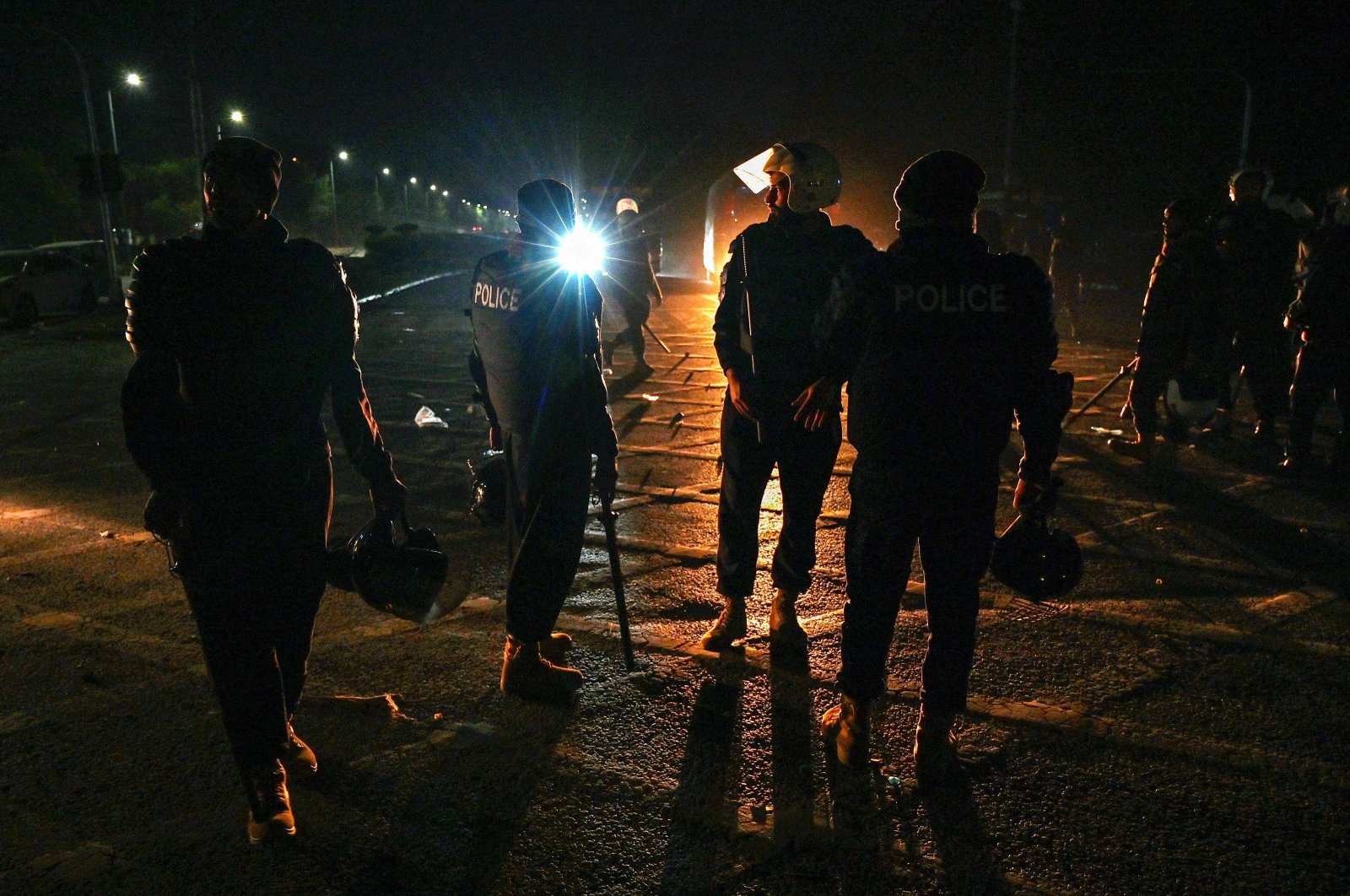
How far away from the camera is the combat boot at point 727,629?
421cm

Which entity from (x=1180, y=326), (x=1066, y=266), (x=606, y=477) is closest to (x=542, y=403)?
(x=606, y=477)

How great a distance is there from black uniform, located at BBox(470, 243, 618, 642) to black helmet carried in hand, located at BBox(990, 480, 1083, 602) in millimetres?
1538

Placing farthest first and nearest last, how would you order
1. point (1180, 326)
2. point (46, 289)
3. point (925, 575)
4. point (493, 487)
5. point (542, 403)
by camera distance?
point (46, 289)
point (1180, 326)
point (493, 487)
point (542, 403)
point (925, 575)

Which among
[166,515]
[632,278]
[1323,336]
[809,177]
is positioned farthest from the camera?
[632,278]

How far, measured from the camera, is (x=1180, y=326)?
7207 millimetres

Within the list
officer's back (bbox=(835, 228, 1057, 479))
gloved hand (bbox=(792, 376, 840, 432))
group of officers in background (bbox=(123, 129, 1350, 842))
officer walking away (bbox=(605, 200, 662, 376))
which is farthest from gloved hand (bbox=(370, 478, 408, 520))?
officer walking away (bbox=(605, 200, 662, 376))

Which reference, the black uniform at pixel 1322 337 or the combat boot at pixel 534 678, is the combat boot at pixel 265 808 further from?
the black uniform at pixel 1322 337

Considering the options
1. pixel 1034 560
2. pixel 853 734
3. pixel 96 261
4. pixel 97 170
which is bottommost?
pixel 853 734

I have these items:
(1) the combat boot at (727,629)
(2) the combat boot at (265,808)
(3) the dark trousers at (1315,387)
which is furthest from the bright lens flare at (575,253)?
(3) the dark trousers at (1315,387)

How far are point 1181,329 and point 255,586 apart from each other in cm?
675

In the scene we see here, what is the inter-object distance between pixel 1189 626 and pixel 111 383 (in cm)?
1168

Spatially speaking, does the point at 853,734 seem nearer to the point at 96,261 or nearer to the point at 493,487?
the point at 493,487

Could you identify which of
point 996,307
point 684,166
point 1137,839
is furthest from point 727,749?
point 684,166

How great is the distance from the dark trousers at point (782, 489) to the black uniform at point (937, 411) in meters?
0.82
